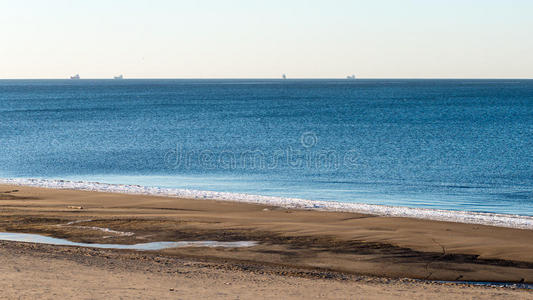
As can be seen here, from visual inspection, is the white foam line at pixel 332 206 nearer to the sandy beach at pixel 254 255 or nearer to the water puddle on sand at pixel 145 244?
the sandy beach at pixel 254 255

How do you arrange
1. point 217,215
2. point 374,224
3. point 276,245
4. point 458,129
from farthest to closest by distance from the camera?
point 458,129 < point 217,215 < point 374,224 < point 276,245

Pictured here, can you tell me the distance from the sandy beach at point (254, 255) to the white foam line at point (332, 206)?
3.71ft

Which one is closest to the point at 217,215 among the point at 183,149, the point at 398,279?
the point at 398,279

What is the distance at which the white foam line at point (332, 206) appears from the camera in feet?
67.3

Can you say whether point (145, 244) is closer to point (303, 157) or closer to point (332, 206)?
point (332, 206)

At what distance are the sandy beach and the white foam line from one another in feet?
3.71

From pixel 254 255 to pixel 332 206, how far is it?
27.0ft

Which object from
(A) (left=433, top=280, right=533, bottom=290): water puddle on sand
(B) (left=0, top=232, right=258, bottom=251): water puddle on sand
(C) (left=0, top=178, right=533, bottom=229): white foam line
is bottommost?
(A) (left=433, top=280, right=533, bottom=290): water puddle on sand

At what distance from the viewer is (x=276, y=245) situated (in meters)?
16.3

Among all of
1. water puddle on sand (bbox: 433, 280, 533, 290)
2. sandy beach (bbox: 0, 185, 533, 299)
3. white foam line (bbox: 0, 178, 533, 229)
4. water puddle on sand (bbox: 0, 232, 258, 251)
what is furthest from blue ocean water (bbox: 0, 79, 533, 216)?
water puddle on sand (bbox: 433, 280, 533, 290)

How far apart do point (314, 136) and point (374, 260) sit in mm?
48693

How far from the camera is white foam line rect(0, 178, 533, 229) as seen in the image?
20.5 meters

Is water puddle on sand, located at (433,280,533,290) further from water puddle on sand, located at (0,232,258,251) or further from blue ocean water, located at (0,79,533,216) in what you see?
blue ocean water, located at (0,79,533,216)

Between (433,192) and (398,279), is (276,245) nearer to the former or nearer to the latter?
(398,279)
